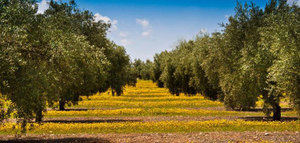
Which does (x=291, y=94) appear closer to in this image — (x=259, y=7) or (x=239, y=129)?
(x=239, y=129)

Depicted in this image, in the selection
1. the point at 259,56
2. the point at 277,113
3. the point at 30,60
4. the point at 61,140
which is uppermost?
the point at 259,56

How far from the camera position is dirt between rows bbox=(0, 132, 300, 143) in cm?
1738

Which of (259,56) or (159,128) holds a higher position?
(259,56)

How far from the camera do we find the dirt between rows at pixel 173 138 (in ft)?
57.0

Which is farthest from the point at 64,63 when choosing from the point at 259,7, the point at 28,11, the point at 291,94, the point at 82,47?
the point at 259,7

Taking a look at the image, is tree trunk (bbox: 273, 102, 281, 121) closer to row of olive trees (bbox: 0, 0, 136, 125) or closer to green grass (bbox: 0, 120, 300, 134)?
green grass (bbox: 0, 120, 300, 134)

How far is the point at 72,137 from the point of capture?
19.1 metres

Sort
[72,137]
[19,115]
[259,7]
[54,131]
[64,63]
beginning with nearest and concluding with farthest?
1. [19,115]
2. [64,63]
3. [72,137]
4. [54,131]
5. [259,7]

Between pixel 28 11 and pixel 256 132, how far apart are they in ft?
56.2

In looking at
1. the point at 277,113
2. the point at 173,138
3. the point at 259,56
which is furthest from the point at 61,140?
the point at 277,113

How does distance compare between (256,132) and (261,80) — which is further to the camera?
(261,80)

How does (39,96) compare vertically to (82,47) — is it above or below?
below

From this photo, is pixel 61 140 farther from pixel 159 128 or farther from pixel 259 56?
pixel 259 56

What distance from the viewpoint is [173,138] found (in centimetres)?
1825
